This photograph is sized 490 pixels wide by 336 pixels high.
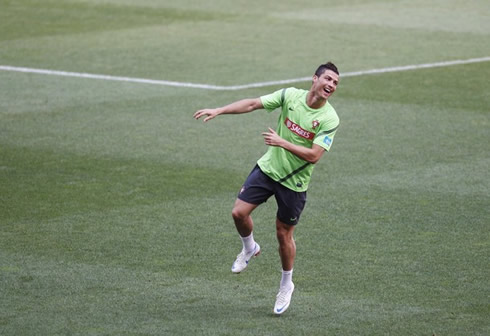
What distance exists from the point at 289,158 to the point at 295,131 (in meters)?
0.28

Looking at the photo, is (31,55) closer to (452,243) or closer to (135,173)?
(135,173)

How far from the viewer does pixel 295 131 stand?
10.1m

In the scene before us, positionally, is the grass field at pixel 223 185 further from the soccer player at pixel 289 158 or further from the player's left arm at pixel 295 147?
the player's left arm at pixel 295 147

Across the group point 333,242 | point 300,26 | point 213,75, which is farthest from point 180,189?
point 300,26

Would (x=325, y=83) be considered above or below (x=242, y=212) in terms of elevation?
above

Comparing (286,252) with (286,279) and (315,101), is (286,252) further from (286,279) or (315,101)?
(315,101)

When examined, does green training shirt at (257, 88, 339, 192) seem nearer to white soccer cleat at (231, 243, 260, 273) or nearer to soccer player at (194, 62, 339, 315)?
soccer player at (194, 62, 339, 315)

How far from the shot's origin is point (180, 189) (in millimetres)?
14453

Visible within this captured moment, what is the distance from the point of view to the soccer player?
9.96 m

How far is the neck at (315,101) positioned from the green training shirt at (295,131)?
32 millimetres

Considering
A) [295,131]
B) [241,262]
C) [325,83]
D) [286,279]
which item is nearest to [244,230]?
[241,262]

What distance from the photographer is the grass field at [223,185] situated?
10.2 metres

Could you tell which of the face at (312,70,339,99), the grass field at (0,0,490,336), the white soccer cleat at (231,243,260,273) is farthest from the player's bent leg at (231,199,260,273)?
the face at (312,70,339,99)

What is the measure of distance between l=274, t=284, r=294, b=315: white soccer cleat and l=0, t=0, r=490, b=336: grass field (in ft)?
0.49
